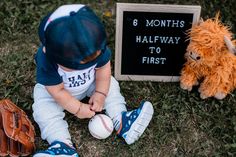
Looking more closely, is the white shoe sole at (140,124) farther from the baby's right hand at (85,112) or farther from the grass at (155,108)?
the baby's right hand at (85,112)

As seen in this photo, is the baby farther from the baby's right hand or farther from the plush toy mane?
the plush toy mane

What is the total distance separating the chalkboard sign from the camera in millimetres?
2188

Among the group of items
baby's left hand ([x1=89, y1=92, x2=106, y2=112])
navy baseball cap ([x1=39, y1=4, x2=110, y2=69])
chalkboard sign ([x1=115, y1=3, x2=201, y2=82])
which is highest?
navy baseball cap ([x1=39, y1=4, x2=110, y2=69])

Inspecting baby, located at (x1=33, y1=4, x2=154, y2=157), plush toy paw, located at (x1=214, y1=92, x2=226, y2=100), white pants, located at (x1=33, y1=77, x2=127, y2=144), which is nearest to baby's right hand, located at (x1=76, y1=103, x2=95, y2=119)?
baby, located at (x1=33, y1=4, x2=154, y2=157)

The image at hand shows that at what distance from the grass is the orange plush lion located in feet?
0.34

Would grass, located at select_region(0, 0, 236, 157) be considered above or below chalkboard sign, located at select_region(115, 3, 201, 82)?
below

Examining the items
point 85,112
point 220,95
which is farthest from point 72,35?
point 220,95

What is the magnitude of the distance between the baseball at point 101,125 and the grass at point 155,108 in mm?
85

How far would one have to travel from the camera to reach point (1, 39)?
264 cm

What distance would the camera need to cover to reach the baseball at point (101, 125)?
2.17 m

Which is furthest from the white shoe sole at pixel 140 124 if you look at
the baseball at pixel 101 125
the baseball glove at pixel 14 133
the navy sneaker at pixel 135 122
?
the baseball glove at pixel 14 133

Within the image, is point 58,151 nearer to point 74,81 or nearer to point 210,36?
point 74,81

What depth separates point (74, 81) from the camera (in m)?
2.06

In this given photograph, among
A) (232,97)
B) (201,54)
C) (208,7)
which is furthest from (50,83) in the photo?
(208,7)
